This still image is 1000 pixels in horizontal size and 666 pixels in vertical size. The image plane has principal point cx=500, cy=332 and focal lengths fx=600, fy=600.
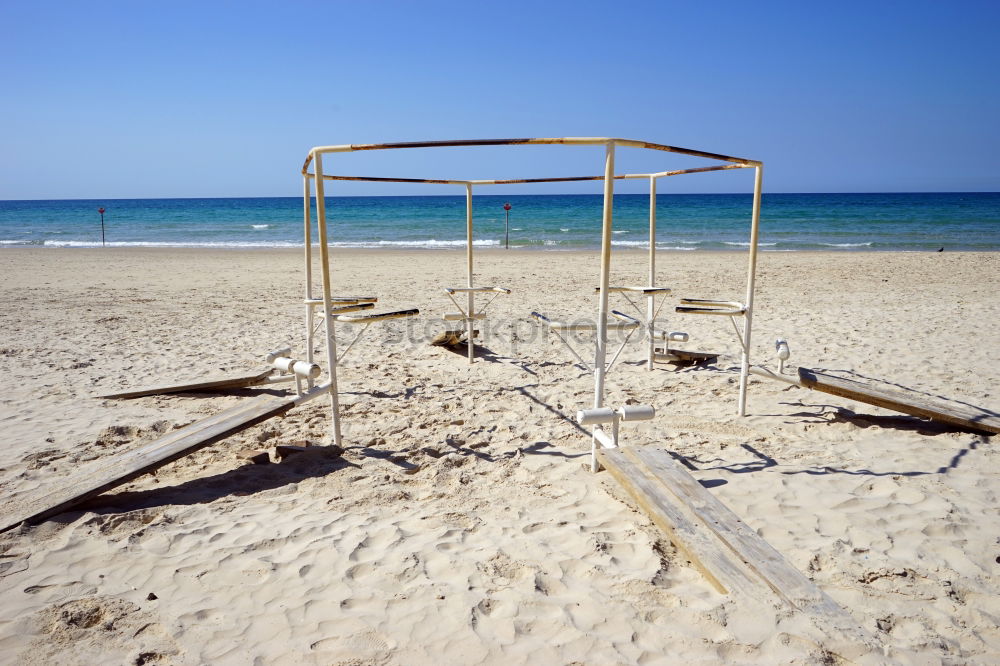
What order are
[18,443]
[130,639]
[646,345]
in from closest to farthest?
[130,639] < [18,443] < [646,345]

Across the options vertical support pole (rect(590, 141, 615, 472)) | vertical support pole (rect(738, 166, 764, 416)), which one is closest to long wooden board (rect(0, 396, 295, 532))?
vertical support pole (rect(590, 141, 615, 472))

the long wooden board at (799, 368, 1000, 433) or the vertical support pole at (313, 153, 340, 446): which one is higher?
the vertical support pole at (313, 153, 340, 446)

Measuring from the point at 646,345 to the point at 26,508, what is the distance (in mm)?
5892

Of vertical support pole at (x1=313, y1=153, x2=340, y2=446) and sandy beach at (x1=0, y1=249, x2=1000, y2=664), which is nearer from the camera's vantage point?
sandy beach at (x1=0, y1=249, x2=1000, y2=664)

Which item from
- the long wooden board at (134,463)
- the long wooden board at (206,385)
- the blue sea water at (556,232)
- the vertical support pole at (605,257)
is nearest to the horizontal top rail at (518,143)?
the vertical support pole at (605,257)

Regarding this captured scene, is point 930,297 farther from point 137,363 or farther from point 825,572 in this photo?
point 137,363

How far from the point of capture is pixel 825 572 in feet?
8.93

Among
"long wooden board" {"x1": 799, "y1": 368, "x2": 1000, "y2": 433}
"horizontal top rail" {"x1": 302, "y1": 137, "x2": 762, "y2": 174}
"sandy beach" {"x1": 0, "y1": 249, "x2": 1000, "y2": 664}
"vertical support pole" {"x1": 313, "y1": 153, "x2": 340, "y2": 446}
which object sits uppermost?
"horizontal top rail" {"x1": 302, "y1": 137, "x2": 762, "y2": 174}

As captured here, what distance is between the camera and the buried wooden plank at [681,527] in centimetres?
252

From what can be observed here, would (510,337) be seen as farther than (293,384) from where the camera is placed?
Yes

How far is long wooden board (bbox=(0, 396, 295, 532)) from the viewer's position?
309 cm

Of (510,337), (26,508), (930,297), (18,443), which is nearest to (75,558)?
(26,508)

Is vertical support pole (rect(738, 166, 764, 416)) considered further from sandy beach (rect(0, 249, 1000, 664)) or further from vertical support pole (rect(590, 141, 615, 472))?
vertical support pole (rect(590, 141, 615, 472))

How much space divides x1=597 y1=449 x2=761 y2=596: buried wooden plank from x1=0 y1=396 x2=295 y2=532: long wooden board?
2253mm
